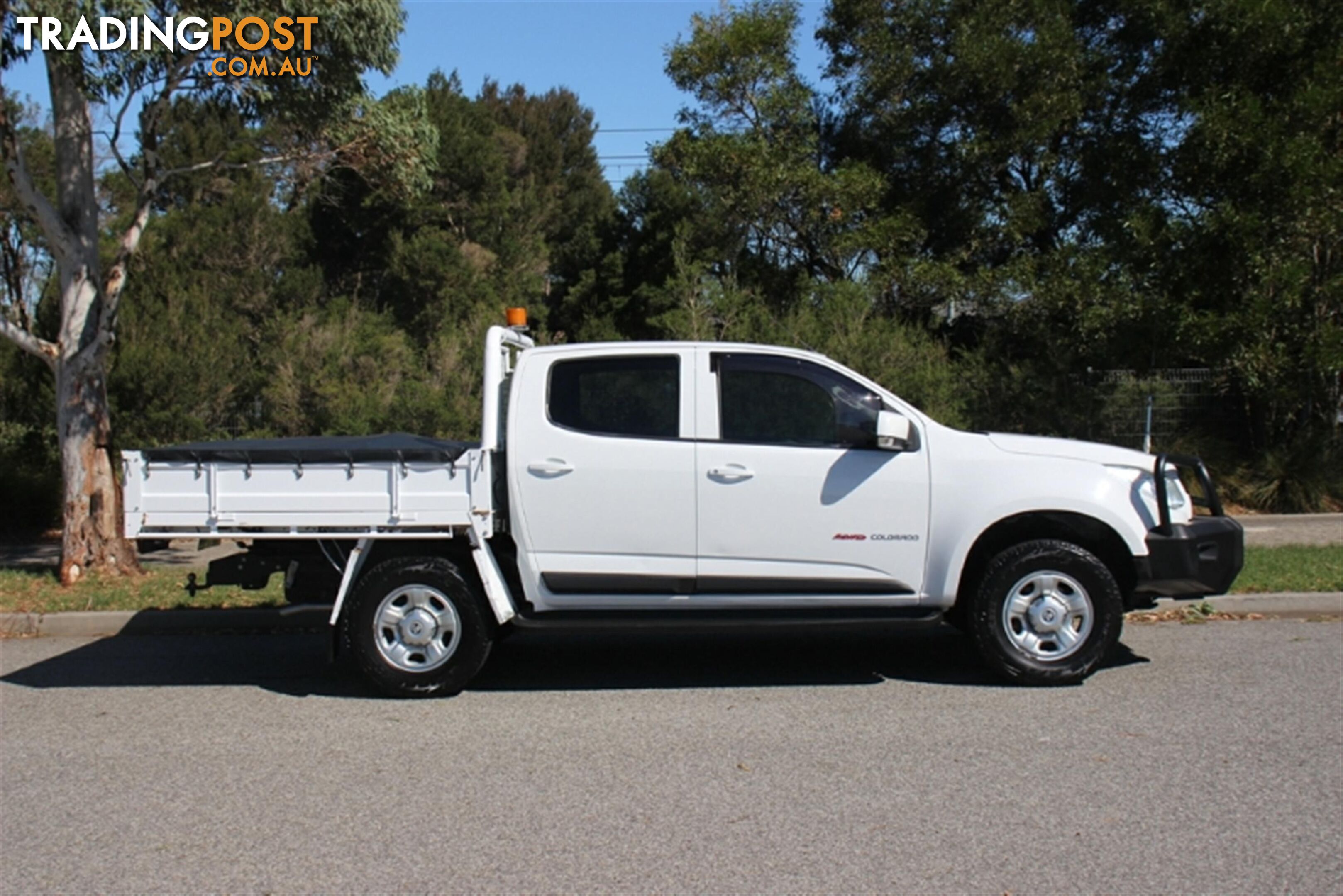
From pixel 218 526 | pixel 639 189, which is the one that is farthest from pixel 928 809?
pixel 639 189

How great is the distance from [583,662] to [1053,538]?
3.15 meters

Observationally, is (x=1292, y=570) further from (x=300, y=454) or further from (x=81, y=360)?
(x=81, y=360)

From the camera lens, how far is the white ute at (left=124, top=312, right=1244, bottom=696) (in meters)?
6.91

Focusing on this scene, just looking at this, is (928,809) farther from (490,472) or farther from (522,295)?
(522,295)

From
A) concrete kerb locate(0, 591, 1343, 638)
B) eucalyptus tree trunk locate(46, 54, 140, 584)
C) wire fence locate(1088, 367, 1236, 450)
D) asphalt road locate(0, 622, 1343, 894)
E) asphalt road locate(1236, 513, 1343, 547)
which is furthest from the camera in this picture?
wire fence locate(1088, 367, 1236, 450)

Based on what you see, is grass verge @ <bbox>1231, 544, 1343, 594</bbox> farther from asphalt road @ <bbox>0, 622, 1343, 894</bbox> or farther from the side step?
the side step

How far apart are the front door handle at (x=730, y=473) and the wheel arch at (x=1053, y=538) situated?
4.67ft

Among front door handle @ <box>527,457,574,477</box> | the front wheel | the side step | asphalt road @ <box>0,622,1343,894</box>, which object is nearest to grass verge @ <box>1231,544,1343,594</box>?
asphalt road @ <box>0,622,1343,894</box>

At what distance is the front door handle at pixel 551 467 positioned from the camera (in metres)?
6.93

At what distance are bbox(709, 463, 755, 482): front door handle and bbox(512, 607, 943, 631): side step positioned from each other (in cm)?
79

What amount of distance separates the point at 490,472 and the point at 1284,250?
11.9 meters

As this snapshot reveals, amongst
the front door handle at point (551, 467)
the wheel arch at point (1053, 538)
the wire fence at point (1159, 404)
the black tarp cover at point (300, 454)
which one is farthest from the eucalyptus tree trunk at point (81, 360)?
the wire fence at point (1159, 404)

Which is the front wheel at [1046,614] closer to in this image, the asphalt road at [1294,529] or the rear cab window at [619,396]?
the rear cab window at [619,396]

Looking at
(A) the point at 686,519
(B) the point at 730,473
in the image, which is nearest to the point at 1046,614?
(B) the point at 730,473
